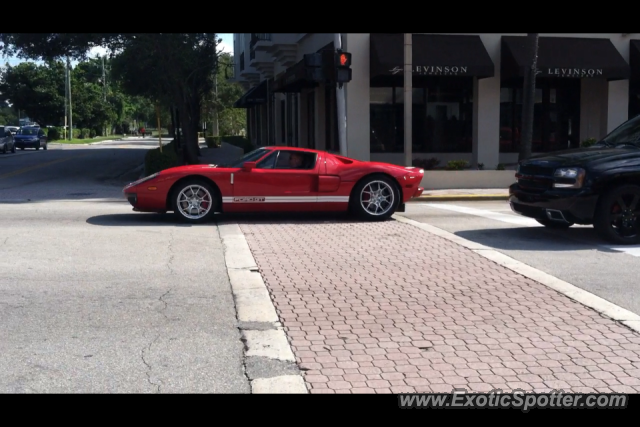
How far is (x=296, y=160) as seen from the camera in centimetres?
1277

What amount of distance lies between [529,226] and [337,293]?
5.74 m

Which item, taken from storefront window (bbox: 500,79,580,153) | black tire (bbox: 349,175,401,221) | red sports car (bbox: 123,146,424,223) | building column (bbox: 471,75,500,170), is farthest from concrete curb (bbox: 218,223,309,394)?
storefront window (bbox: 500,79,580,153)

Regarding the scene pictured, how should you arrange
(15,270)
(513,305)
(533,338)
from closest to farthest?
(533,338), (513,305), (15,270)

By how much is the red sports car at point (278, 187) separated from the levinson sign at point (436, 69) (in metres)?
8.18

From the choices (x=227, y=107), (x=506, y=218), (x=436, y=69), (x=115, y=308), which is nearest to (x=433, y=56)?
(x=436, y=69)

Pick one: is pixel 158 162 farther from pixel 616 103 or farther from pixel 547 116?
pixel 616 103

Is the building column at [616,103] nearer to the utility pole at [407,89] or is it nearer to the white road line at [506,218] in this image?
the utility pole at [407,89]

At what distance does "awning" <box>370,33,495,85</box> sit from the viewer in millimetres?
20828

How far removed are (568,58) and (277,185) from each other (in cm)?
1320

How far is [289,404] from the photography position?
463 centimetres

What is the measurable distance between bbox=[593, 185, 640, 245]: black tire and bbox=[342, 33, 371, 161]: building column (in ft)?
39.6

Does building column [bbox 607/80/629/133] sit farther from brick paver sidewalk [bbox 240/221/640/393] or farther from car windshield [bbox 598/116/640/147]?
brick paver sidewalk [bbox 240/221/640/393]

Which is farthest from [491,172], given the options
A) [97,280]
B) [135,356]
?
[135,356]
